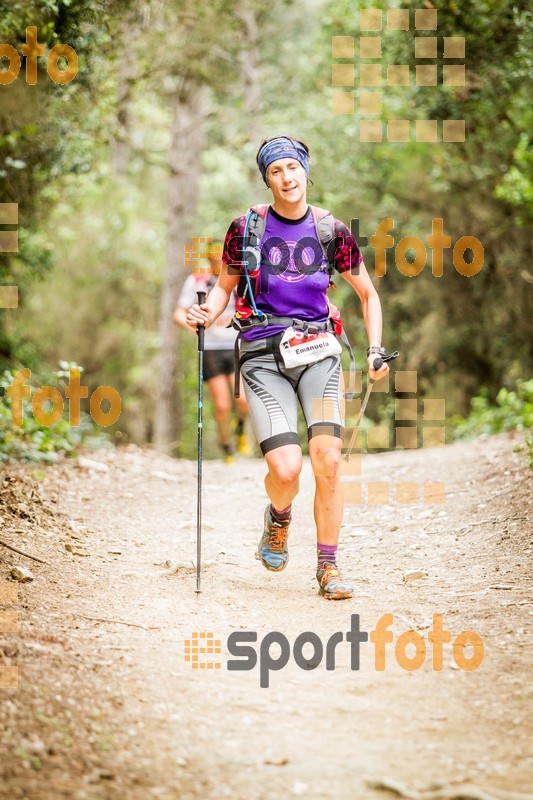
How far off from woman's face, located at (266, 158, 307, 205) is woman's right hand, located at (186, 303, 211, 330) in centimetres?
78

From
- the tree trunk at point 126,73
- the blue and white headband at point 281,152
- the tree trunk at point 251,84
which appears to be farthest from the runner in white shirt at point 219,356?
the tree trunk at point 251,84

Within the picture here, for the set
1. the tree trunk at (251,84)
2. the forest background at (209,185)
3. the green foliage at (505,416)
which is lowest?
the green foliage at (505,416)

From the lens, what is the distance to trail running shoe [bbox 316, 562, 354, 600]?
16.7 ft

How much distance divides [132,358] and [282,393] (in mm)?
16784

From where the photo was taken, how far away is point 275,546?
17.9 feet

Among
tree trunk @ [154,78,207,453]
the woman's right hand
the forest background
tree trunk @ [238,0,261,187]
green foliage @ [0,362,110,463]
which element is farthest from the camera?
tree trunk @ [238,0,261,187]

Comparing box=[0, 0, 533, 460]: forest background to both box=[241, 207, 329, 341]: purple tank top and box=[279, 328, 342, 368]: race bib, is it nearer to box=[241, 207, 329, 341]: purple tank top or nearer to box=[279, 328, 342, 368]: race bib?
box=[241, 207, 329, 341]: purple tank top

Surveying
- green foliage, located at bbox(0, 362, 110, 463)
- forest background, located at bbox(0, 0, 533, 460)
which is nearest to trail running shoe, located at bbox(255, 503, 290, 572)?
green foliage, located at bbox(0, 362, 110, 463)

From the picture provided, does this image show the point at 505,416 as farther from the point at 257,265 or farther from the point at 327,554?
the point at 257,265

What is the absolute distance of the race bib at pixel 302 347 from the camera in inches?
202

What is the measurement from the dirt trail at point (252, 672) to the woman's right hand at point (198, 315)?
1567 millimetres

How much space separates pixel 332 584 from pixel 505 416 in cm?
848

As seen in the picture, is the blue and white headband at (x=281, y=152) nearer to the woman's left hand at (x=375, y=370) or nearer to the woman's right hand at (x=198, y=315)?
the woman's right hand at (x=198, y=315)

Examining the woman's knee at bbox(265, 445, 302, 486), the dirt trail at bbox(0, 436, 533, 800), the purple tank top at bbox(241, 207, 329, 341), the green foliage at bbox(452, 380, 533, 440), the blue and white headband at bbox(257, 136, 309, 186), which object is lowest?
the dirt trail at bbox(0, 436, 533, 800)
